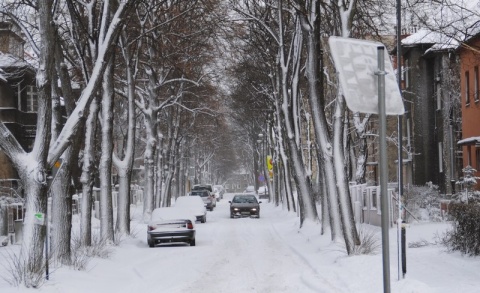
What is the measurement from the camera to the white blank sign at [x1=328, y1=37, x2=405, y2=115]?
6.54 m

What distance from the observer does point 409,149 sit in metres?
47.9

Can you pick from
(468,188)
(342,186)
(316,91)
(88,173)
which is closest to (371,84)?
(342,186)

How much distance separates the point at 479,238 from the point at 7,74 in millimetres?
32270

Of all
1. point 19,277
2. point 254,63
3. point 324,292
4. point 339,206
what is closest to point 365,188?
point 254,63

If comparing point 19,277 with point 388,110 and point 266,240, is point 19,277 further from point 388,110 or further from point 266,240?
point 266,240

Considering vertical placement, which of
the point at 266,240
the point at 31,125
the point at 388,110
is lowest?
the point at 266,240

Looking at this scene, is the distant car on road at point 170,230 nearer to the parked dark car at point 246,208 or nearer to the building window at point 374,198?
the building window at point 374,198

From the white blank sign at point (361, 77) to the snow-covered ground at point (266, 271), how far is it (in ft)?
16.4

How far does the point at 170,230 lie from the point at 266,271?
9424mm

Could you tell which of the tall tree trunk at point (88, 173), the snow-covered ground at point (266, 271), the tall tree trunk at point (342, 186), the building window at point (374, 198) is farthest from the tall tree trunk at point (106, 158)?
the building window at point (374, 198)

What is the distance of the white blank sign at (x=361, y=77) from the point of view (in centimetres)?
654

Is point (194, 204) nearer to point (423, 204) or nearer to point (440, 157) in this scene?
point (423, 204)

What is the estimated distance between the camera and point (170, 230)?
26.4 metres

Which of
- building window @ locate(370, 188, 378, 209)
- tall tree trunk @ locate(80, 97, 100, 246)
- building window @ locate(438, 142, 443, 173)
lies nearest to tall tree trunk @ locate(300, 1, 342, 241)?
tall tree trunk @ locate(80, 97, 100, 246)
